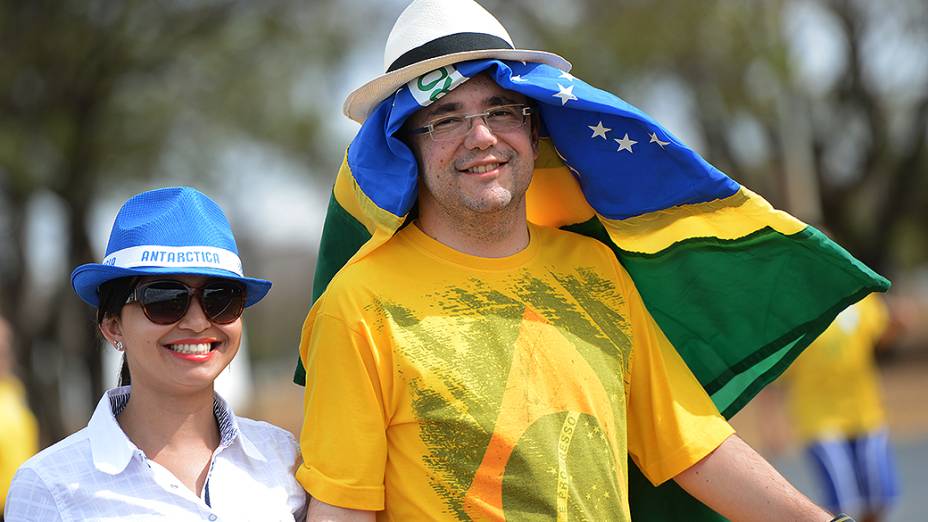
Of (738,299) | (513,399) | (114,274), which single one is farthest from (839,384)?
(114,274)

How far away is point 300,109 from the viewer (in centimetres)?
2178

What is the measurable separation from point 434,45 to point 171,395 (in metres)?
1.12

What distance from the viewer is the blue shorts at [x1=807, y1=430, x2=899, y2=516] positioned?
7.86 meters

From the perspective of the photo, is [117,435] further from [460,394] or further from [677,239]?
[677,239]

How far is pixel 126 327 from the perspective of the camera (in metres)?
2.88

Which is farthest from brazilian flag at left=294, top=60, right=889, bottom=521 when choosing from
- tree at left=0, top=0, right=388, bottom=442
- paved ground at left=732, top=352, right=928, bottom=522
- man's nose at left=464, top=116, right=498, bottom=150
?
tree at left=0, top=0, right=388, bottom=442

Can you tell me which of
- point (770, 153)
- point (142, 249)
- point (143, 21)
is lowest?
point (770, 153)

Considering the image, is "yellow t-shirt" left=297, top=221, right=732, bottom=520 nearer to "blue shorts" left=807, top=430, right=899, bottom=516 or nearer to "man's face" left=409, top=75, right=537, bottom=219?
"man's face" left=409, top=75, right=537, bottom=219

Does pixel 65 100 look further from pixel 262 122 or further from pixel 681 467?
pixel 681 467

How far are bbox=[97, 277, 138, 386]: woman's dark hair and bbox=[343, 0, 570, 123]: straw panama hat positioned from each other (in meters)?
0.78

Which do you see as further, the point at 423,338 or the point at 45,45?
the point at 45,45

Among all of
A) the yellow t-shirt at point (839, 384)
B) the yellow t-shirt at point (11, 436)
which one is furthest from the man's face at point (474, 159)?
the yellow t-shirt at point (839, 384)

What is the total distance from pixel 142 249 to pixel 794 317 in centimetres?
185

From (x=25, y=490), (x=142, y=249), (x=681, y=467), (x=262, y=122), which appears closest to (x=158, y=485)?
(x=25, y=490)
